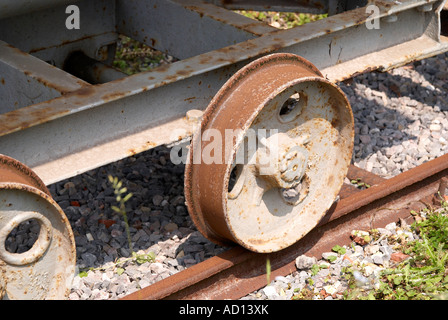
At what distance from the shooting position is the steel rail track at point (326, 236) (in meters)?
3.84

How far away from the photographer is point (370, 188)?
462 centimetres

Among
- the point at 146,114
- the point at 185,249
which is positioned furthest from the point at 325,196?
the point at 146,114

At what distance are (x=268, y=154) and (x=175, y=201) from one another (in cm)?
116

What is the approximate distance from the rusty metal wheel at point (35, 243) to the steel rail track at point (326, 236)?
1.10 feet

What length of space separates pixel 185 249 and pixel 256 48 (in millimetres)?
1131

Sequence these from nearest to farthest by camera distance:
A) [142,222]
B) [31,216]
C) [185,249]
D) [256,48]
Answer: [31,216]
[256,48]
[185,249]
[142,222]

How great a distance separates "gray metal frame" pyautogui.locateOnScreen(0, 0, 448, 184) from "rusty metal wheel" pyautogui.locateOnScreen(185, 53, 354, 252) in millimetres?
204

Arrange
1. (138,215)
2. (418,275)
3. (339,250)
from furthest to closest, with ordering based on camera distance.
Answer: (138,215) < (339,250) < (418,275)

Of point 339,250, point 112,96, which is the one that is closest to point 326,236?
point 339,250

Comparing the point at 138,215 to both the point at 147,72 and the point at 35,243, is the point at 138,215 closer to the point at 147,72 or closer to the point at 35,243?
the point at 147,72

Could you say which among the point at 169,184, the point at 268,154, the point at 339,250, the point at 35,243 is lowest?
the point at 169,184

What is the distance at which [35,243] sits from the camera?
3.38 m

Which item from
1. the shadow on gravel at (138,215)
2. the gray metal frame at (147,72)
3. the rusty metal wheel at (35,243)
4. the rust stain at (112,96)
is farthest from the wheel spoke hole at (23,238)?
the rust stain at (112,96)

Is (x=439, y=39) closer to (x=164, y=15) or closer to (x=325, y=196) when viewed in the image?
(x=325, y=196)
